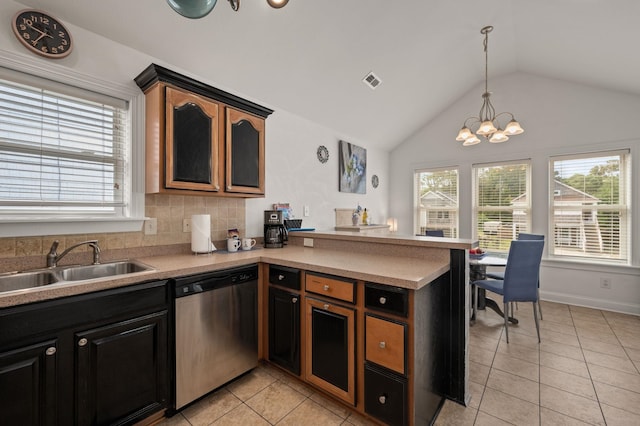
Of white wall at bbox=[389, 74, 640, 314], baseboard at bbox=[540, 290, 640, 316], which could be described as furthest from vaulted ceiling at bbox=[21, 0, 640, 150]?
baseboard at bbox=[540, 290, 640, 316]

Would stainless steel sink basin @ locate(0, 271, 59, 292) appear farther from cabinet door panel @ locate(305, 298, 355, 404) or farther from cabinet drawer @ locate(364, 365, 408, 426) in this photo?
cabinet drawer @ locate(364, 365, 408, 426)

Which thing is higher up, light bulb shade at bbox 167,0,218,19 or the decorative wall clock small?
the decorative wall clock small

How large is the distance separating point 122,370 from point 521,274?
327 cm

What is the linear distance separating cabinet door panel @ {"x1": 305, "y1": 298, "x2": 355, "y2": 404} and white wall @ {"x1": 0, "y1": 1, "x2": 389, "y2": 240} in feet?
4.38

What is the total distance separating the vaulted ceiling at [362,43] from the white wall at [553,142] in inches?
9.7

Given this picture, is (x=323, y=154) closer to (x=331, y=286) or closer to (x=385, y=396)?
(x=331, y=286)

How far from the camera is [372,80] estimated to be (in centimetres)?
330

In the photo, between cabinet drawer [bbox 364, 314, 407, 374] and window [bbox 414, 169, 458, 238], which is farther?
window [bbox 414, 169, 458, 238]

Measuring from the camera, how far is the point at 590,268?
11.7ft

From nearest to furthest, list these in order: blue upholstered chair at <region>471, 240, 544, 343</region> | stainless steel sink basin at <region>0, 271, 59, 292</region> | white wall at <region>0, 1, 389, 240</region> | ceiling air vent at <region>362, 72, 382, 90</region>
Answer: stainless steel sink basin at <region>0, 271, 59, 292</region>, white wall at <region>0, 1, 389, 240</region>, blue upholstered chair at <region>471, 240, 544, 343</region>, ceiling air vent at <region>362, 72, 382, 90</region>

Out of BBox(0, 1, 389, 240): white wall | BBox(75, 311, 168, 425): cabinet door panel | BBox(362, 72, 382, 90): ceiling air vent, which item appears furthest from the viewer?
BBox(362, 72, 382, 90): ceiling air vent

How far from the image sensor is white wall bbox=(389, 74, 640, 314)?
3.37m

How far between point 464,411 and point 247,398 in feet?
4.67

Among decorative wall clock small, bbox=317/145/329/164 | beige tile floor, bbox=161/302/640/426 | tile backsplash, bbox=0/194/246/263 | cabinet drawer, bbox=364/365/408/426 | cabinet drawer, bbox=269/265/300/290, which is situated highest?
decorative wall clock small, bbox=317/145/329/164
